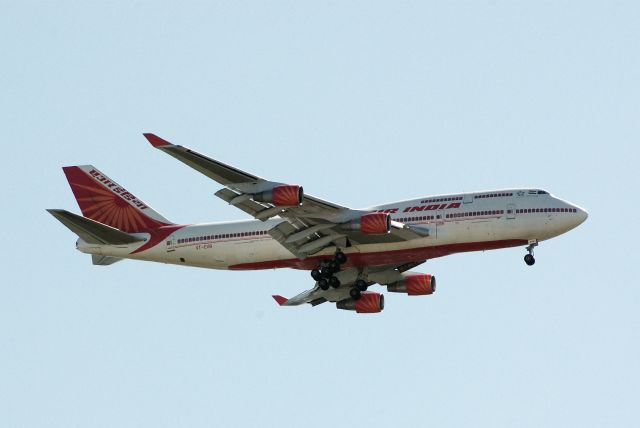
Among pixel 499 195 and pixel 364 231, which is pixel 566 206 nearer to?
pixel 499 195

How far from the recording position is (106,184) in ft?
250

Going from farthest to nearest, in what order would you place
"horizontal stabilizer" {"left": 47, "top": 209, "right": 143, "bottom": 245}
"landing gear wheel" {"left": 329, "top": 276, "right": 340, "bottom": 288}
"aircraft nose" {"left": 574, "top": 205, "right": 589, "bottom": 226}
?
"landing gear wheel" {"left": 329, "top": 276, "right": 340, "bottom": 288} < "horizontal stabilizer" {"left": 47, "top": 209, "right": 143, "bottom": 245} < "aircraft nose" {"left": 574, "top": 205, "right": 589, "bottom": 226}

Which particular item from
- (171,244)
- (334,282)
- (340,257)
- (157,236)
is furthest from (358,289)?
(157,236)

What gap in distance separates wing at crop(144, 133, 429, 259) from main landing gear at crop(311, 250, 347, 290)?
0.72m

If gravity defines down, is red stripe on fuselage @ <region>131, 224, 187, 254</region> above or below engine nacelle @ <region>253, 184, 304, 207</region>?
below

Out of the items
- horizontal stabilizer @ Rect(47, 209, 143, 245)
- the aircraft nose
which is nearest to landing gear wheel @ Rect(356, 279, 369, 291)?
horizontal stabilizer @ Rect(47, 209, 143, 245)

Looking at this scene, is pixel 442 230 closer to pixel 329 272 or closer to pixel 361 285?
pixel 329 272

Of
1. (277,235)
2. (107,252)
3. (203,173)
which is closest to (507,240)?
(277,235)

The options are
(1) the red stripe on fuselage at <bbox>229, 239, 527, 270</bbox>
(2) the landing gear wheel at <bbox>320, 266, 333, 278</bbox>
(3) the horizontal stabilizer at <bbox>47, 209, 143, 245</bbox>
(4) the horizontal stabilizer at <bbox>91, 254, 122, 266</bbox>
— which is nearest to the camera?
(1) the red stripe on fuselage at <bbox>229, 239, 527, 270</bbox>

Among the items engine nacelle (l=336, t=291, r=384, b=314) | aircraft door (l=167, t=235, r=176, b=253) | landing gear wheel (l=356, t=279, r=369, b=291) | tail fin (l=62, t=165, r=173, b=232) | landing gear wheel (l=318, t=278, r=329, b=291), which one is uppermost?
tail fin (l=62, t=165, r=173, b=232)

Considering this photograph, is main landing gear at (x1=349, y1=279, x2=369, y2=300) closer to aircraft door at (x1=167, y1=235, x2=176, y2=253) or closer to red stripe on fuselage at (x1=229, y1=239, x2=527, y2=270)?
red stripe on fuselage at (x1=229, y1=239, x2=527, y2=270)

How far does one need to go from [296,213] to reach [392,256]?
A: 6.21 meters

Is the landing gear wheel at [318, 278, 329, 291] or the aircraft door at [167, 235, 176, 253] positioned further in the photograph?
the aircraft door at [167, 235, 176, 253]

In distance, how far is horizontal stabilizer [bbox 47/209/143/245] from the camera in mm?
67688
